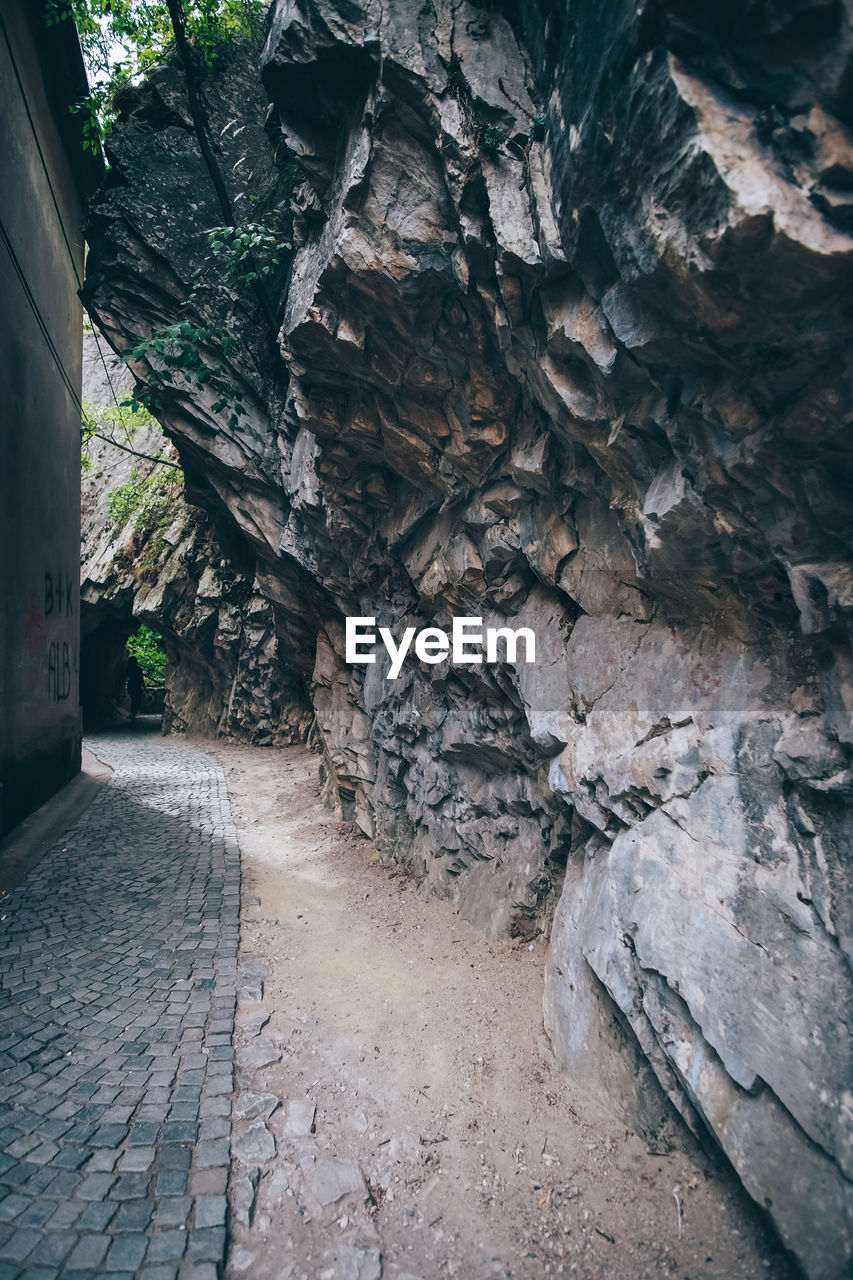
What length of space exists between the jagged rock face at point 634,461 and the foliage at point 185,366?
2.52 metres

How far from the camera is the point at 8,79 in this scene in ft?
24.7

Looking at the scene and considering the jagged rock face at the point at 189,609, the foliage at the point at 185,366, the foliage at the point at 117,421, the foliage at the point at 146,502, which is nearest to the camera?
the foliage at the point at 185,366

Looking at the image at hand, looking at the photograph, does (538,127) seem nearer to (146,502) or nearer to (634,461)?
(634,461)

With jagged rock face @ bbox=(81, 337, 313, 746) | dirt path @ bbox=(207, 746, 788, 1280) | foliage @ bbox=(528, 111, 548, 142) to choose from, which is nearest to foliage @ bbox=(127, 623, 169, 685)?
jagged rock face @ bbox=(81, 337, 313, 746)

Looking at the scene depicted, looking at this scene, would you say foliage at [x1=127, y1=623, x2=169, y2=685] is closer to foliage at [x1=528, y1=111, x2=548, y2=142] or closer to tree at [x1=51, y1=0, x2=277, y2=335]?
tree at [x1=51, y1=0, x2=277, y2=335]

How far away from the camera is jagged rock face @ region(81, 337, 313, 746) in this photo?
17.0m

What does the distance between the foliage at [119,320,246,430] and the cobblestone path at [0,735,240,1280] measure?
6.13m

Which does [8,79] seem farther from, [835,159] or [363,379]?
[835,159]

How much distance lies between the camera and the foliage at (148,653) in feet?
80.8

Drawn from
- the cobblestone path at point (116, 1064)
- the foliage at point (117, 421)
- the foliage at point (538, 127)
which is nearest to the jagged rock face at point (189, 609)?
the foliage at point (117, 421)

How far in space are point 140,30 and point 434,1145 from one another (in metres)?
12.7

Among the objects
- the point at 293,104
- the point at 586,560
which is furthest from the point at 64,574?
the point at 586,560

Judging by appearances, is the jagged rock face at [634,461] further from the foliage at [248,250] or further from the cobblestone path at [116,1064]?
the cobblestone path at [116,1064]

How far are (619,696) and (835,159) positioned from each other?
113 inches
